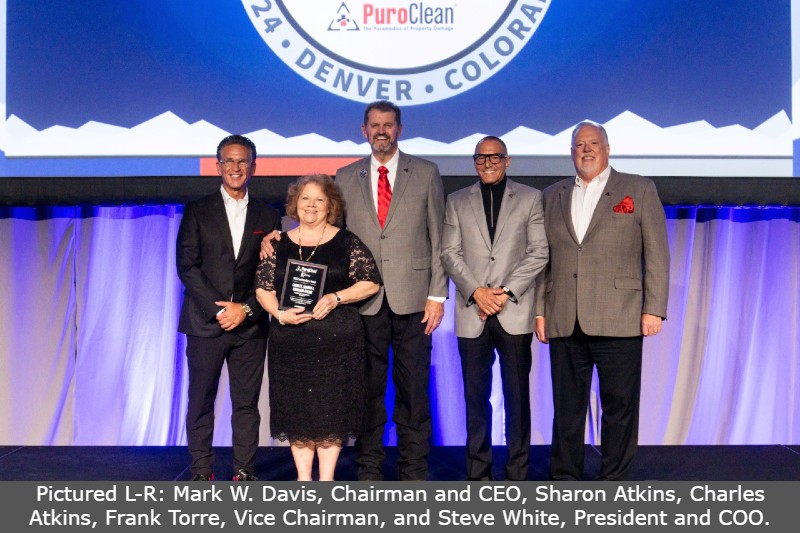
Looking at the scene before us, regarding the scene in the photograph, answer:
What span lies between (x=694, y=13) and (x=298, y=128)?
2.13 metres

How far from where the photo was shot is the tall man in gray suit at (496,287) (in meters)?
3.36

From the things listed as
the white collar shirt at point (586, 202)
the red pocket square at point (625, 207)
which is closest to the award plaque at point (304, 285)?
the white collar shirt at point (586, 202)

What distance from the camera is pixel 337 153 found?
13.6ft

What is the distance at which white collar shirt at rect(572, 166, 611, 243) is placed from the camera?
11.1 feet

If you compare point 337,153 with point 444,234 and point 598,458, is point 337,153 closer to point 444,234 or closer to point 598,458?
point 444,234

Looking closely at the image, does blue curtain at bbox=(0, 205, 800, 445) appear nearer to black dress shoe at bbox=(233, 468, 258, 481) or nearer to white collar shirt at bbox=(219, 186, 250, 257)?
black dress shoe at bbox=(233, 468, 258, 481)

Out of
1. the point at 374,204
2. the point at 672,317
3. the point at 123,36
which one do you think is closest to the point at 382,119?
the point at 374,204

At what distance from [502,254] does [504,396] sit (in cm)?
60

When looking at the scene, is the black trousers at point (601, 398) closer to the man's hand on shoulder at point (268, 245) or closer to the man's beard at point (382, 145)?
the man's beard at point (382, 145)

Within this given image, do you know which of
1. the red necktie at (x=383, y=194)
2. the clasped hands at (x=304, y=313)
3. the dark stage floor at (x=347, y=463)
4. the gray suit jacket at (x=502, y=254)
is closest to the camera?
the clasped hands at (x=304, y=313)

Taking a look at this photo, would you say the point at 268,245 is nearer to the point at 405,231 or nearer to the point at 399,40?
the point at 405,231

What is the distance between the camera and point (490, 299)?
3.30 meters

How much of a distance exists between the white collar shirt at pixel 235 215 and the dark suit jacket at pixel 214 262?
26mm

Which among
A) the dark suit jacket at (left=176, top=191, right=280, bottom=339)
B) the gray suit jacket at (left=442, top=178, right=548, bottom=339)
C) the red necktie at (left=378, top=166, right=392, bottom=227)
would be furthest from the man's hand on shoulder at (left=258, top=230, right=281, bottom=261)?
the gray suit jacket at (left=442, top=178, right=548, bottom=339)
